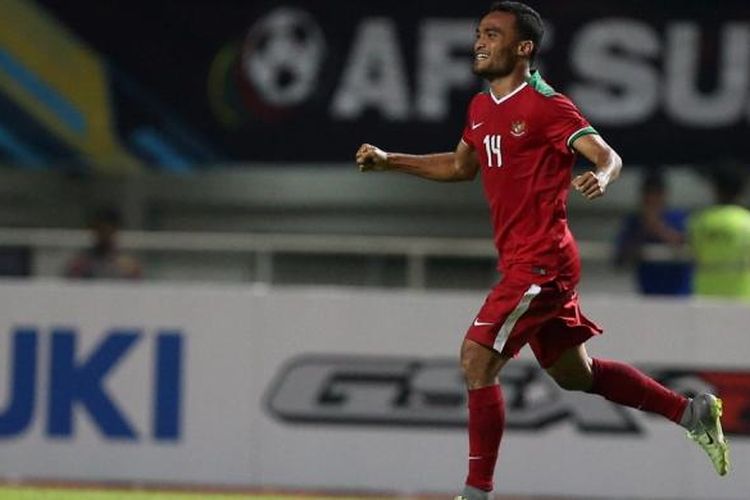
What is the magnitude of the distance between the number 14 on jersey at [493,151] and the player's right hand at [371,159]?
451 millimetres

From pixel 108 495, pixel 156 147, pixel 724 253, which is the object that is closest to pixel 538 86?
pixel 108 495

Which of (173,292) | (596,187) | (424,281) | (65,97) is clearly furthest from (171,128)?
(596,187)

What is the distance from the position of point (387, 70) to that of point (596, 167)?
24.3ft

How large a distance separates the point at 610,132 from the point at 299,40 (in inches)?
89.2

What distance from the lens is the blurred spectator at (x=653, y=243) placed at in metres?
13.2

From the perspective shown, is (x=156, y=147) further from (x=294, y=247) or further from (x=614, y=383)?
(x=614, y=383)

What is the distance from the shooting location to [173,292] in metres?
12.5

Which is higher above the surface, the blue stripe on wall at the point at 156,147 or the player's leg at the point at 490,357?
the blue stripe on wall at the point at 156,147

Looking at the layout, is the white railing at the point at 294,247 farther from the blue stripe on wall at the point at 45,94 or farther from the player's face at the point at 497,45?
the player's face at the point at 497,45

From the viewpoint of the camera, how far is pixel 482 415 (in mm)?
8766

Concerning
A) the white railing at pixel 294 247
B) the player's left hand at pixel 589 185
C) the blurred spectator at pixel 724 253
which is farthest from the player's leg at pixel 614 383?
the white railing at pixel 294 247

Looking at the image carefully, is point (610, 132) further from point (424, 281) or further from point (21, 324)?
point (21, 324)

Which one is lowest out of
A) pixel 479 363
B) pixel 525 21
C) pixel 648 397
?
pixel 648 397

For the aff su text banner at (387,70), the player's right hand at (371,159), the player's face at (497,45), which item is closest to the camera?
the player's face at (497,45)
